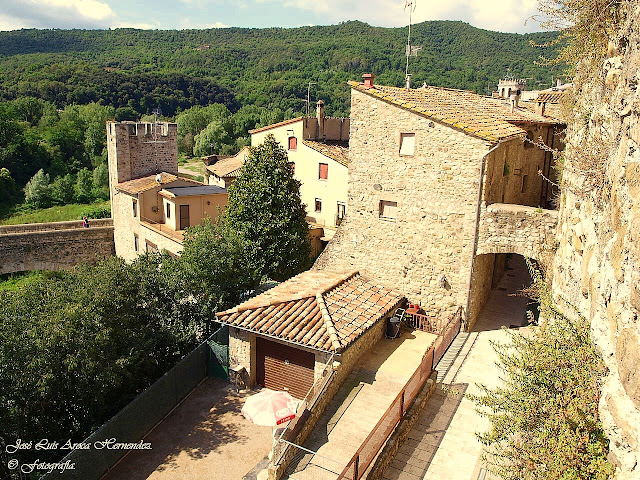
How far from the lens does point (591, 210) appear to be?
23.4ft

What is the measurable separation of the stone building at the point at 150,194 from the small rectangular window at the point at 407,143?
12400mm

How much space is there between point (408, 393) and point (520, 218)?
21.0 ft

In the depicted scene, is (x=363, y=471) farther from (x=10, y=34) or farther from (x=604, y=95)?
(x=10, y=34)

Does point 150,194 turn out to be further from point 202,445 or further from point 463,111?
point 463,111

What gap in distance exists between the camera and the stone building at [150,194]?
1094 inches

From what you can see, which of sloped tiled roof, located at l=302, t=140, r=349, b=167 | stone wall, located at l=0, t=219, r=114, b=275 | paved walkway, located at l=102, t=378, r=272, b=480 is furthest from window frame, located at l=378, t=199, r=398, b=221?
stone wall, located at l=0, t=219, r=114, b=275

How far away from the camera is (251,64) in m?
115

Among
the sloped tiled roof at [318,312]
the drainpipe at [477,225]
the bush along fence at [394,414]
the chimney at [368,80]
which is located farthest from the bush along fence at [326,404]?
the chimney at [368,80]

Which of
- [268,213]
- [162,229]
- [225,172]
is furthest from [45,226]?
[268,213]

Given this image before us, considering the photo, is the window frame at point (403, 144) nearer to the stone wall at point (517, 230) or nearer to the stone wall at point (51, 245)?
the stone wall at point (517, 230)

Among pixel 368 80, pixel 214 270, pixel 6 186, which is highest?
pixel 368 80

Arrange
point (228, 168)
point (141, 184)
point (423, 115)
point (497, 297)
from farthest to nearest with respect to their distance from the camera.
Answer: point (228, 168) < point (141, 184) < point (497, 297) < point (423, 115)

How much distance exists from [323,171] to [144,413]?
59.2ft

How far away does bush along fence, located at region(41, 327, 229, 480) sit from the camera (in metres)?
11.7
